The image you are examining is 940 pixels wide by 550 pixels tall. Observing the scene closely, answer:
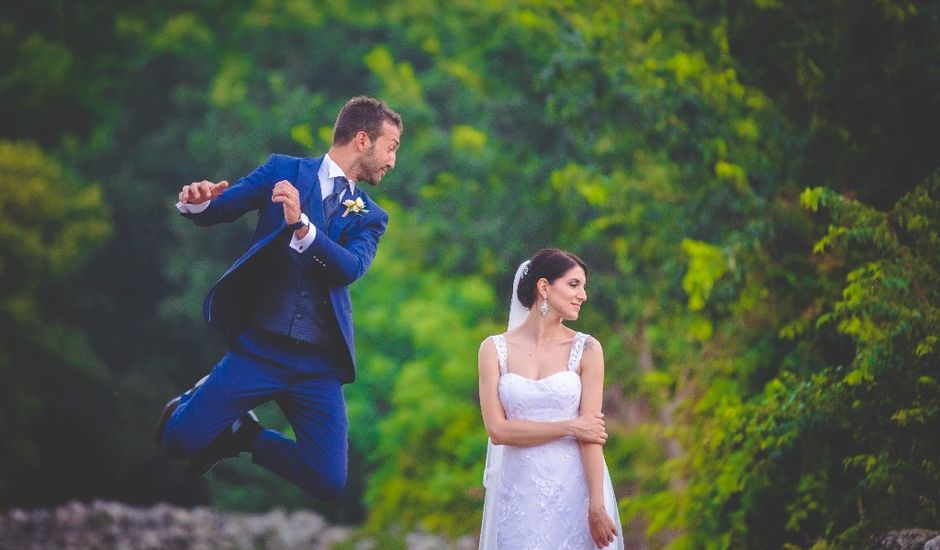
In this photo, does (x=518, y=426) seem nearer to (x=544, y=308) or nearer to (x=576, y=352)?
(x=576, y=352)

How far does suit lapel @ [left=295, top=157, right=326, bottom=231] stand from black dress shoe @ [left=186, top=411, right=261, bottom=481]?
96cm

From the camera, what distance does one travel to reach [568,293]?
19.4ft

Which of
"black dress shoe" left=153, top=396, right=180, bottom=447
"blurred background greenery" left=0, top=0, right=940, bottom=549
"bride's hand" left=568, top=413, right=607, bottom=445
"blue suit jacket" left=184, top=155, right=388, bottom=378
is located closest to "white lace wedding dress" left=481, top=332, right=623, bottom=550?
"bride's hand" left=568, top=413, right=607, bottom=445

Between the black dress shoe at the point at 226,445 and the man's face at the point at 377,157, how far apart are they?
1.17 metres

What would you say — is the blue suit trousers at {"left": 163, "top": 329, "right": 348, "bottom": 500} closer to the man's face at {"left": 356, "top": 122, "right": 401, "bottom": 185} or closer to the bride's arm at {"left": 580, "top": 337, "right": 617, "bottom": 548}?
the man's face at {"left": 356, "top": 122, "right": 401, "bottom": 185}

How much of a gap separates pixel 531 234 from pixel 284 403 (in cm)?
1395

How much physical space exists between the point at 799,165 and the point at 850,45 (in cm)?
103

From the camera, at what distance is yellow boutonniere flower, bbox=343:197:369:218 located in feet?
19.3

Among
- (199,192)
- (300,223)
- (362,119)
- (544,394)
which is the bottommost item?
(544,394)

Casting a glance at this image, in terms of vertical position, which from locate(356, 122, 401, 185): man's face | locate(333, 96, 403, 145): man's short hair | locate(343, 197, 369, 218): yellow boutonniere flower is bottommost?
locate(343, 197, 369, 218): yellow boutonniere flower

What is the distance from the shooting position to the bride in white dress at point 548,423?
19.1 feet

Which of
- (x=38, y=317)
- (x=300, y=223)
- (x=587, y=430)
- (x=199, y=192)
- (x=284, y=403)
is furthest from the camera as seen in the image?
(x=38, y=317)

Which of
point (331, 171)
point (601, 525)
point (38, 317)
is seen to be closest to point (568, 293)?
point (601, 525)

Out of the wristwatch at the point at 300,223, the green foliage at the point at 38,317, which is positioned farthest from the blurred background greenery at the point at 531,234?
the wristwatch at the point at 300,223
